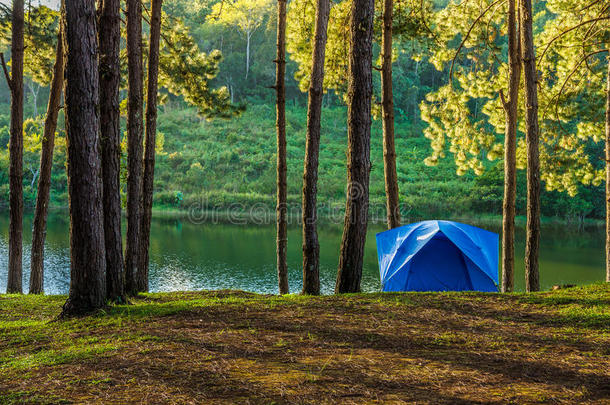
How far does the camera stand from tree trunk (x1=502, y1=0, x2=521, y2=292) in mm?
9211

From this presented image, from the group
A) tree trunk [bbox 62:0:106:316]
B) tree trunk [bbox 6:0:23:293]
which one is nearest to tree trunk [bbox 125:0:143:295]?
tree trunk [bbox 62:0:106:316]

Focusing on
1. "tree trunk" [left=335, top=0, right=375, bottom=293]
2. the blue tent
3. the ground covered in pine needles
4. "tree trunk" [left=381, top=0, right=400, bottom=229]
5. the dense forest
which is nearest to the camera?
the ground covered in pine needles

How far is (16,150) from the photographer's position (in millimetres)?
9336

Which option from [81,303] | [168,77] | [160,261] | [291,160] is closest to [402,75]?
[291,160]

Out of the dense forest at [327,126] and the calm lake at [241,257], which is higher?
the dense forest at [327,126]

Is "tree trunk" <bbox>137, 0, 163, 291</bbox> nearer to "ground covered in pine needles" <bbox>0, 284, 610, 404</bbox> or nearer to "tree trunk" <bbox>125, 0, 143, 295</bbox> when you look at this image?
"tree trunk" <bbox>125, 0, 143, 295</bbox>

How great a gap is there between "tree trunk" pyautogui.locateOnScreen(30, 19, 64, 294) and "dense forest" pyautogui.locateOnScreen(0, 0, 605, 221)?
5.58 feet

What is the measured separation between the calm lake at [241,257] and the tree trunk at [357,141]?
25.4 ft

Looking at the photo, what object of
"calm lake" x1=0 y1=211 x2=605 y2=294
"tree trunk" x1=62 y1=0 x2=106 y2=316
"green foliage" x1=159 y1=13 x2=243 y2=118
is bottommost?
"calm lake" x1=0 y1=211 x2=605 y2=294

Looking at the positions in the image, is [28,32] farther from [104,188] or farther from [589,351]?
[589,351]

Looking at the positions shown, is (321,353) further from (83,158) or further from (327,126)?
(327,126)

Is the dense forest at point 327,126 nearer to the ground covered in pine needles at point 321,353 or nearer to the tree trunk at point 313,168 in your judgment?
the tree trunk at point 313,168

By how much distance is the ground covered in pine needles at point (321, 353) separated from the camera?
270 cm

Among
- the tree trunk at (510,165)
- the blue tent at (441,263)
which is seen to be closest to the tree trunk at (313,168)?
the blue tent at (441,263)
